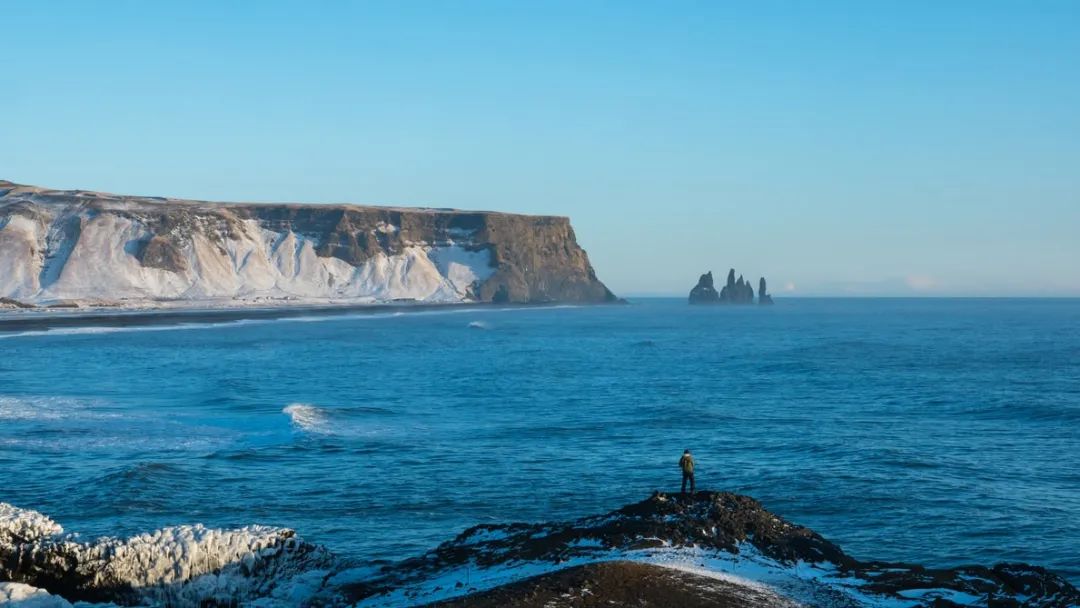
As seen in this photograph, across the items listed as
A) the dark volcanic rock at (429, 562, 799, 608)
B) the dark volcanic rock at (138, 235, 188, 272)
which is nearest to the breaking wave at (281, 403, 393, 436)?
the dark volcanic rock at (429, 562, 799, 608)

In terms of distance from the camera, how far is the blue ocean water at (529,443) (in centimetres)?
2259

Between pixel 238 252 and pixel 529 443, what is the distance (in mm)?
142485

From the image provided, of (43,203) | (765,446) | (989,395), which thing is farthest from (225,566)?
(43,203)

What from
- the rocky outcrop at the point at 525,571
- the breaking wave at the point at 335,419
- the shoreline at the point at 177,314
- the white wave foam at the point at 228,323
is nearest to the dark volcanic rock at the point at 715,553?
the rocky outcrop at the point at 525,571

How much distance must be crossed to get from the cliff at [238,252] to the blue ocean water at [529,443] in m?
77.6

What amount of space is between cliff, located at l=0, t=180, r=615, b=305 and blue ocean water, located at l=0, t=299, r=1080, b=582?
77.6m

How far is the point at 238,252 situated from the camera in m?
167

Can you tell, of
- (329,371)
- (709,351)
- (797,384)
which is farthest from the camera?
(709,351)

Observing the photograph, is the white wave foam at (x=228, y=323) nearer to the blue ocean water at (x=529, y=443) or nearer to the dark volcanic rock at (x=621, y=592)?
the blue ocean water at (x=529, y=443)

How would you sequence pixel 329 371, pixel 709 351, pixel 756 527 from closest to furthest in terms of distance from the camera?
pixel 756 527
pixel 329 371
pixel 709 351

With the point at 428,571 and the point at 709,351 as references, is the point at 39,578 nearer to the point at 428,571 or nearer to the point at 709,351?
the point at 428,571

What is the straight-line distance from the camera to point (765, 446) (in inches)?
1259

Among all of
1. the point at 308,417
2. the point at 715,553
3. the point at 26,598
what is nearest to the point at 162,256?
the point at 308,417

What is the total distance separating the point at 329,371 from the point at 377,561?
41.7 m
